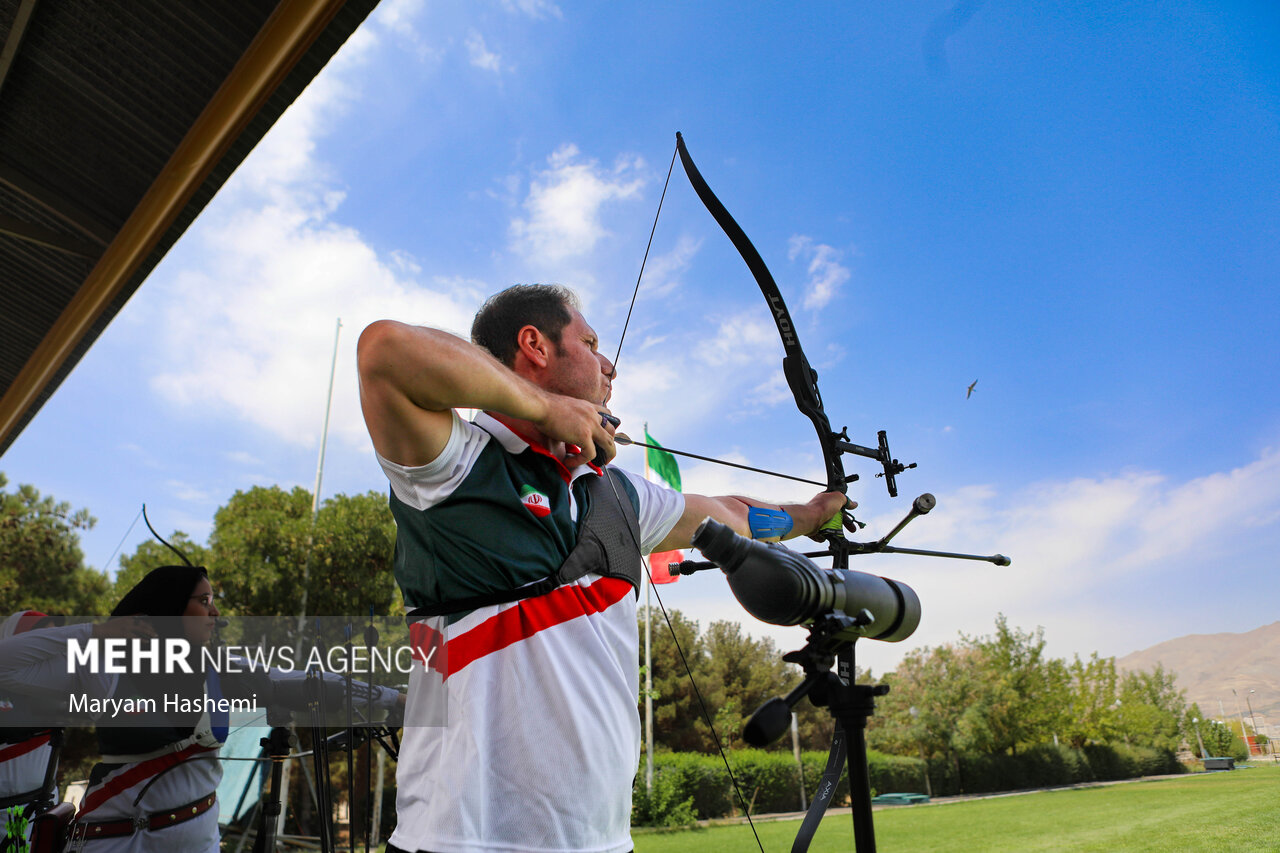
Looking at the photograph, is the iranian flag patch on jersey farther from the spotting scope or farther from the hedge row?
the hedge row

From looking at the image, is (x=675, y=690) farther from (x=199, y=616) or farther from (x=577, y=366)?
(x=577, y=366)

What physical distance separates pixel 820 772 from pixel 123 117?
34.5 ft

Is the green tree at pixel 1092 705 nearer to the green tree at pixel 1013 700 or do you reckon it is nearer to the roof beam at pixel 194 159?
the green tree at pixel 1013 700

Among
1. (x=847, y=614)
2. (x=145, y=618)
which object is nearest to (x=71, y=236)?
(x=145, y=618)

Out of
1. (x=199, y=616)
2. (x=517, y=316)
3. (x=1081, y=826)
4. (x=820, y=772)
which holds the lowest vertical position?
(x=1081, y=826)

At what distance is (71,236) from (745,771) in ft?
54.7

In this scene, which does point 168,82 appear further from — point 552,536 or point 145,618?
point 552,536

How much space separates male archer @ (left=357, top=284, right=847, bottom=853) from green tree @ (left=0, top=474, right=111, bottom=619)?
591 inches

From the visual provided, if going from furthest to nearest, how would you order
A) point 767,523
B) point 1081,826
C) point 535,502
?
1. point 1081,826
2. point 767,523
3. point 535,502

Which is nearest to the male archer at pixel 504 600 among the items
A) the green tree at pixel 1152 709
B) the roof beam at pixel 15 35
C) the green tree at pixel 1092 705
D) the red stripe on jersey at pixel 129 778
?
the red stripe on jersey at pixel 129 778

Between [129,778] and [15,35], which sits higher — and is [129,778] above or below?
below

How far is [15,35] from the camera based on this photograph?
9.07ft

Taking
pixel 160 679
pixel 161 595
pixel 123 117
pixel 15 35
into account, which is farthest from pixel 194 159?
pixel 160 679

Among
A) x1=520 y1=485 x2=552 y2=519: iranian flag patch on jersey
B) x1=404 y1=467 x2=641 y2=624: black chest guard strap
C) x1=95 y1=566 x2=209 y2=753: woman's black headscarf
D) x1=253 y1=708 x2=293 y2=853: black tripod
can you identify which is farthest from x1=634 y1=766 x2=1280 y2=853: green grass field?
x1=520 y1=485 x2=552 y2=519: iranian flag patch on jersey
